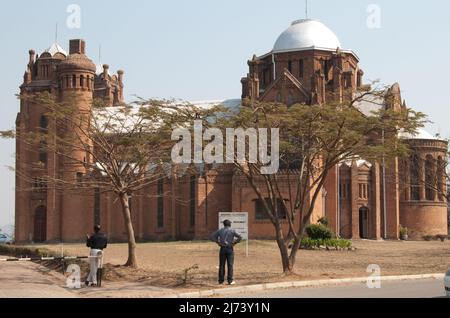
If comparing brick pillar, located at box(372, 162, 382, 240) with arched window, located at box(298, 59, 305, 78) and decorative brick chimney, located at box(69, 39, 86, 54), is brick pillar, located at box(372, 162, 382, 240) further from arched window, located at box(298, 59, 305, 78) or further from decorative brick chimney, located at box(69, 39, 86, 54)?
decorative brick chimney, located at box(69, 39, 86, 54)

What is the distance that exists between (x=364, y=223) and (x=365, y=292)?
3922 cm

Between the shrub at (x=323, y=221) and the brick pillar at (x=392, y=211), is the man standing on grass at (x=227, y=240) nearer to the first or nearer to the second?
the shrub at (x=323, y=221)

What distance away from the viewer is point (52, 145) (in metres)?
26.6

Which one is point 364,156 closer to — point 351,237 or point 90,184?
point 90,184

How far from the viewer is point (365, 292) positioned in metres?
18.1

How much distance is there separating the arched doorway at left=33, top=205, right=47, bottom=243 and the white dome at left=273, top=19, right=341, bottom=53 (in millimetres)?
24673

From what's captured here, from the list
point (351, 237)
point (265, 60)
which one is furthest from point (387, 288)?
point (265, 60)

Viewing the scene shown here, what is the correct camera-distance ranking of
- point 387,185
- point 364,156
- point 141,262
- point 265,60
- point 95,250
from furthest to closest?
point 265,60 < point 387,185 < point 141,262 < point 364,156 < point 95,250

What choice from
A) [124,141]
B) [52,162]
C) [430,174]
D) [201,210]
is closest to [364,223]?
[201,210]

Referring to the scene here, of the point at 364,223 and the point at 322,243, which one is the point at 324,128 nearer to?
the point at 322,243

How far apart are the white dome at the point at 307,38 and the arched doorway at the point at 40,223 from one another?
2467 cm

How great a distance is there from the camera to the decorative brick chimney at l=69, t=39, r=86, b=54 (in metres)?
59.2

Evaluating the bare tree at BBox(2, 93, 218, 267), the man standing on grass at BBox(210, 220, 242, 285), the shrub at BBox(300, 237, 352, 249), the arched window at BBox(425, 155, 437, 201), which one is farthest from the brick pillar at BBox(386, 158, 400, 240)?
the man standing on grass at BBox(210, 220, 242, 285)
